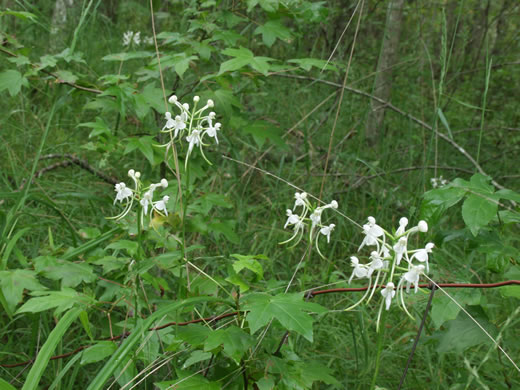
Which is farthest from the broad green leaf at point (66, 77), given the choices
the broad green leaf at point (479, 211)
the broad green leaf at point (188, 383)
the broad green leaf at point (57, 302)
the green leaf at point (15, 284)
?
the broad green leaf at point (479, 211)

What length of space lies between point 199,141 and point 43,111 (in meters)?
2.89

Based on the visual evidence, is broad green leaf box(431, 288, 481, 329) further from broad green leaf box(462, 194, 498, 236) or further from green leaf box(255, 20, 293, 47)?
green leaf box(255, 20, 293, 47)

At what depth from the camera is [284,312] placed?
128 cm

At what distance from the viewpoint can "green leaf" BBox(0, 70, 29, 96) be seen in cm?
237

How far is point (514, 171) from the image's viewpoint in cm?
440

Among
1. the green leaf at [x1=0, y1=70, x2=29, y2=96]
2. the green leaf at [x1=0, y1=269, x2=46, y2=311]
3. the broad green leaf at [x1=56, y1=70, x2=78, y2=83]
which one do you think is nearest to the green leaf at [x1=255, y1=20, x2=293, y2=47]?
the broad green leaf at [x1=56, y1=70, x2=78, y2=83]

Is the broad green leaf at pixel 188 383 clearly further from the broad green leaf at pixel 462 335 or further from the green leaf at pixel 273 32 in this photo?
the green leaf at pixel 273 32

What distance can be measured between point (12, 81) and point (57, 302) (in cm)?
131

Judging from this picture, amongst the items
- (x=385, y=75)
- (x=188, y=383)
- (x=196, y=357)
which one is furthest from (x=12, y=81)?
(x=385, y=75)

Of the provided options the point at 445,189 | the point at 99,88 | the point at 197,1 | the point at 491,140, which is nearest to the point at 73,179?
the point at 99,88

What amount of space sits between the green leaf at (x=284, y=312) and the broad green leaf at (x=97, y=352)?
0.46 metres

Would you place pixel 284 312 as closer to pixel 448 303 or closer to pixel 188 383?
pixel 188 383

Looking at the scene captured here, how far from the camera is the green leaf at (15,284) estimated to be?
1719mm

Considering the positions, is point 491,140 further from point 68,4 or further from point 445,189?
point 68,4
